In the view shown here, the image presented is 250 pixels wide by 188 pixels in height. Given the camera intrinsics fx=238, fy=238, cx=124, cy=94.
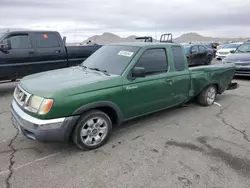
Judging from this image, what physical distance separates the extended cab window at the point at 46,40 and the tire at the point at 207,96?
5.07 m

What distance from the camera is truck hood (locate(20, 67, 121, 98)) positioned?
3383 millimetres

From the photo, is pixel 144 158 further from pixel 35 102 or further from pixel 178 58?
pixel 178 58

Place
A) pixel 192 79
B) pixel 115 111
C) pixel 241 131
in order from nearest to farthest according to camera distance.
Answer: pixel 115 111, pixel 241 131, pixel 192 79

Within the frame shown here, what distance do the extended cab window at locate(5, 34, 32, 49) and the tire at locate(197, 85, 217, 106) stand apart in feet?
17.8

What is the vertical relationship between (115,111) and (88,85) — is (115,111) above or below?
below

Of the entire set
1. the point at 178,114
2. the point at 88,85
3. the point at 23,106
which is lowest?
the point at 178,114

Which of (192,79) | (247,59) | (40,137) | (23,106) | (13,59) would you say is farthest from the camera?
(247,59)

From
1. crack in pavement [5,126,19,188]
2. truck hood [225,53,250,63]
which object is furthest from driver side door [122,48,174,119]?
truck hood [225,53,250,63]

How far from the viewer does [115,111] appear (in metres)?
3.95

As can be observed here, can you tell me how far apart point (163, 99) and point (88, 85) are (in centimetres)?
176

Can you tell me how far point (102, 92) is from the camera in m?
3.70

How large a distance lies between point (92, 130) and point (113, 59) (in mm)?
1436

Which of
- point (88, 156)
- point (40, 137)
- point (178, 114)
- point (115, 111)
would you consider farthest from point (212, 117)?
point (40, 137)

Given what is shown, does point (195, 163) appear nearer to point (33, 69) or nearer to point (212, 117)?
point (212, 117)
